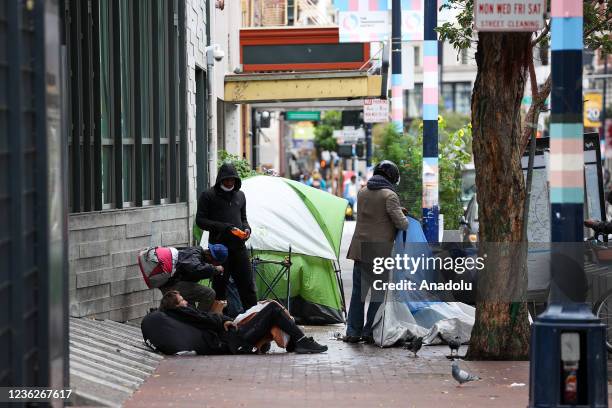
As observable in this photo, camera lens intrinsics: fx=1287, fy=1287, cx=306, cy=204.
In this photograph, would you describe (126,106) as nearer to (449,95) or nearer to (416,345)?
(416,345)

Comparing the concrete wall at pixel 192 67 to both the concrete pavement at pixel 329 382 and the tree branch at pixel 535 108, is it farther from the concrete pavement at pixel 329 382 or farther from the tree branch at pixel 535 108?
the concrete pavement at pixel 329 382

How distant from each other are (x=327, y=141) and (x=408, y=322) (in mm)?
69882

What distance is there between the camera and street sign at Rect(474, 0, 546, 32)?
8.44 meters

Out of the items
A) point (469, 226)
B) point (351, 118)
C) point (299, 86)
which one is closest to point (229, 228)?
point (469, 226)

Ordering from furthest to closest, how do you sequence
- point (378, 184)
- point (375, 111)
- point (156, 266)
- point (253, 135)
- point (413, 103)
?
point (413, 103), point (253, 135), point (375, 111), point (378, 184), point (156, 266)

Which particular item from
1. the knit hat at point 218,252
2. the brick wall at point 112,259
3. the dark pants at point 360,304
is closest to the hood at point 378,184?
the dark pants at point 360,304

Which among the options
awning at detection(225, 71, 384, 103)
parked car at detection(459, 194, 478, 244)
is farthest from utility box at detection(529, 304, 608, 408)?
awning at detection(225, 71, 384, 103)

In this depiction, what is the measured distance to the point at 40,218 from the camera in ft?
19.6

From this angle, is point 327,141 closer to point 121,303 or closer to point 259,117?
point 259,117

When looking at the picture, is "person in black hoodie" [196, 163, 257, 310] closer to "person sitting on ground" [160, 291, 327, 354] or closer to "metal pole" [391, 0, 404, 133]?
"person sitting on ground" [160, 291, 327, 354]

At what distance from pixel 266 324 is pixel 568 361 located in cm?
475

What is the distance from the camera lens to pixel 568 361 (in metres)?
7.37

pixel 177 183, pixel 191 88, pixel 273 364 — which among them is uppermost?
pixel 191 88

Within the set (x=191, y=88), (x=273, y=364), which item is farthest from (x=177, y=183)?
(x=273, y=364)
